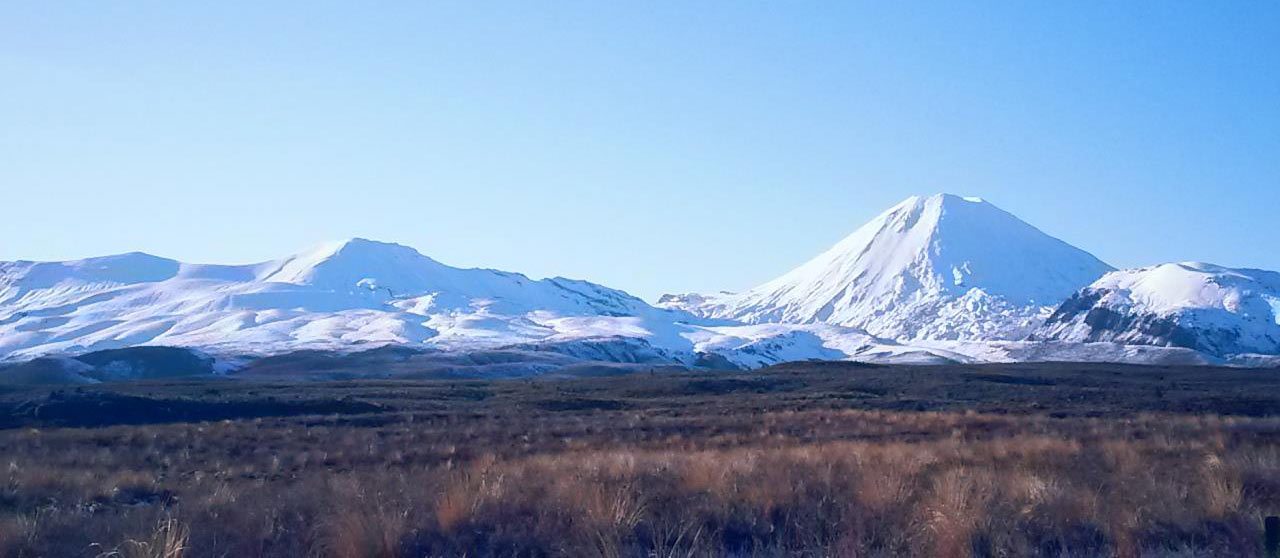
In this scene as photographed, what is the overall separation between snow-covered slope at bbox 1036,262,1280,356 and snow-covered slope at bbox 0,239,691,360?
49.0 meters

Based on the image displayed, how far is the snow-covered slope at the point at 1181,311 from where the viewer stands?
117500 mm

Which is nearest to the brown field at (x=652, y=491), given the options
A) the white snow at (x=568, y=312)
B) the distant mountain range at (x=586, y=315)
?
the distant mountain range at (x=586, y=315)

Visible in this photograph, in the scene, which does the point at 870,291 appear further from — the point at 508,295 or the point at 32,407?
the point at 32,407

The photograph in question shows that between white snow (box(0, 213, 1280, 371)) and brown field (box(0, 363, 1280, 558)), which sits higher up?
white snow (box(0, 213, 1280, 371))

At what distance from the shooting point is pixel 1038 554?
8.88 m

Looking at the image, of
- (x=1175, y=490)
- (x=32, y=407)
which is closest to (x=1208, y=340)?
(x=32, y=407)

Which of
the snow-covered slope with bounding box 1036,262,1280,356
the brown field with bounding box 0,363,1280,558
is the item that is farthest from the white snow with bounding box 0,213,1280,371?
the brown field with bounding box 0,363,1280,558

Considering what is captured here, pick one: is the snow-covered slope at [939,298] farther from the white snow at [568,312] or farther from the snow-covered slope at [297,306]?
the snow-covered slope at [297,306]

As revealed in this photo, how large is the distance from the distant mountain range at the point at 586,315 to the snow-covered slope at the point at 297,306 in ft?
1.33

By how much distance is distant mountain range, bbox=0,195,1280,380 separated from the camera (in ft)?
380

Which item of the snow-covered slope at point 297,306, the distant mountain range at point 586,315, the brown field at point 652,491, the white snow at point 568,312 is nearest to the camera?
the brown field at point 652,491

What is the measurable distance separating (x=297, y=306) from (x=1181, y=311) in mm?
98777

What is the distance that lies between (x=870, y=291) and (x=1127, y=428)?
169782 mm

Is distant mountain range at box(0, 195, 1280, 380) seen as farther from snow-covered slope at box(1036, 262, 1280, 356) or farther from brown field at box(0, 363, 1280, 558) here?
brown field at box(0, 363, 1280, 558)
